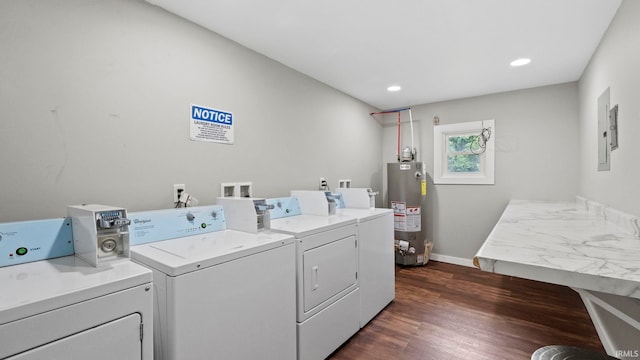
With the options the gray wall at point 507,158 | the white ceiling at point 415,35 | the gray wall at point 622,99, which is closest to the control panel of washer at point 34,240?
the white ceiling at point 415,35

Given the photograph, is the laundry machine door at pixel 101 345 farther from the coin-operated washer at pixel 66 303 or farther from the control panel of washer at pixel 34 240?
the control panel of washer at pixel 34 240

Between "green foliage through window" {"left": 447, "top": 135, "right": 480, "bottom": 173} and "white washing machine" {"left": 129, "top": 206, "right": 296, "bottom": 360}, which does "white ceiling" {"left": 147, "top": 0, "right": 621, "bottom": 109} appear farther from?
"white washing machine" {"left": 129, "top": 206, "right": 296, "bottom": 360}

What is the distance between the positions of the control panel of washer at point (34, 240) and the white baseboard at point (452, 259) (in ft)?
13.3

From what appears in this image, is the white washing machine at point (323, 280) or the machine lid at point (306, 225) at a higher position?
the machine lid at point (306, 225)

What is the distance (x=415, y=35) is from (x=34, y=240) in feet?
8.26

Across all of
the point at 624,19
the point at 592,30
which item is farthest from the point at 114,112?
the point at 592,30

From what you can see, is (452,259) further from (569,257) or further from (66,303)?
(66,303)

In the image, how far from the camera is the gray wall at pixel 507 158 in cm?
325

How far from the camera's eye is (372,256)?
243 cm

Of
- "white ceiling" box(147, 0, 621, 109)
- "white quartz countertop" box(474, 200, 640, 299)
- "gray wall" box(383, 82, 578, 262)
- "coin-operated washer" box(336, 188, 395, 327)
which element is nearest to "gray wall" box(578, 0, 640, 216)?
"white ceiling" box(147, 0, 621, 109)

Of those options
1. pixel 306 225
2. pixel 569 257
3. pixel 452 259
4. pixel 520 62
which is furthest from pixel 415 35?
pixel 452 259

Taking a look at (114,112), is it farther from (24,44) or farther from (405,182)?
(405,182)

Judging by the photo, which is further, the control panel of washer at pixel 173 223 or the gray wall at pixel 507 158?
the gray wall at pixel 507 158

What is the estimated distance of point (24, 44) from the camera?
49.8 inches
